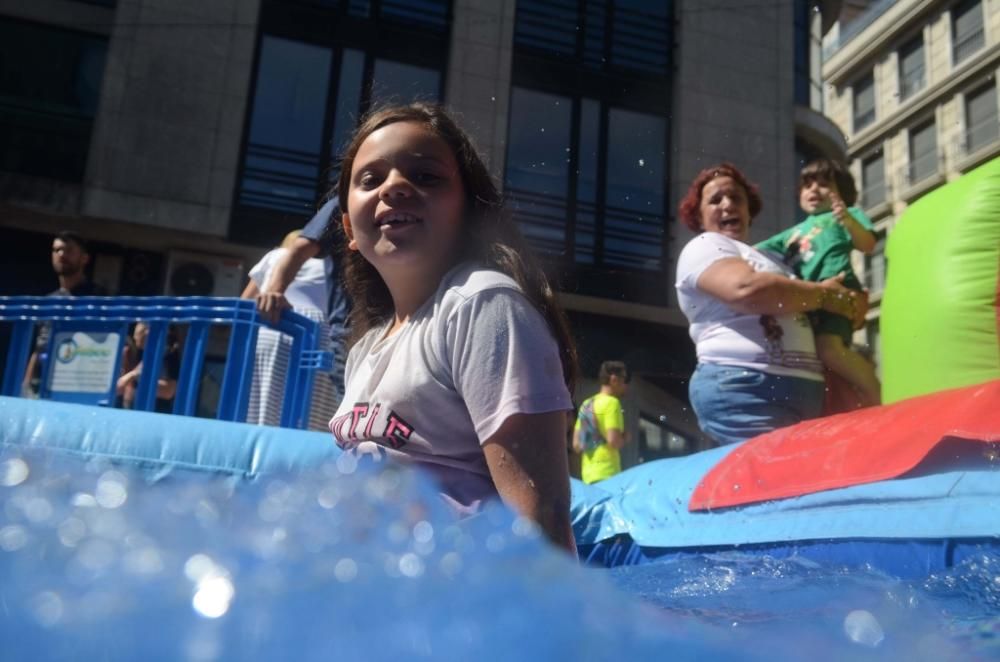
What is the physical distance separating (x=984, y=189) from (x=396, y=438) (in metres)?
1.88

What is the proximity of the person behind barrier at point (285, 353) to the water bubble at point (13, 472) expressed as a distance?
2465mm

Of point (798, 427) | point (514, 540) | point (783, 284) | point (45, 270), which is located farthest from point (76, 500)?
point (45, 270)

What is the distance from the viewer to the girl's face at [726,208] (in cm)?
286

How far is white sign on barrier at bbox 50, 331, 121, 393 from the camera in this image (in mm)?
3098

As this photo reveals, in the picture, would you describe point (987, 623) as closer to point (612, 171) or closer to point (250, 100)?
point (612, 171)

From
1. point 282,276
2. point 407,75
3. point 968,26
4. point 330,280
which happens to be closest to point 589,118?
point 407,75

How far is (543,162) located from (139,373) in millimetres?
4356

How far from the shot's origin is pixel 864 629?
1.92 ft

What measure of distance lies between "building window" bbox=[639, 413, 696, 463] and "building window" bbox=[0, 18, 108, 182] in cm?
674

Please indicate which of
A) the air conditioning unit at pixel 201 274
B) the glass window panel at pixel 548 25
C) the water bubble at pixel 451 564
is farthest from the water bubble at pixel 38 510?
the air conditioning unit at pixel 201 274

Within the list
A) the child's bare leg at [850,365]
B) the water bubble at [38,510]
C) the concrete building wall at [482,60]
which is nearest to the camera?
the water bubble at [38,510]

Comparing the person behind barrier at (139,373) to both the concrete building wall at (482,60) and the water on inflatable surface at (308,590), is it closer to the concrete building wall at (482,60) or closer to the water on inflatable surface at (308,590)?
the water on inflatable surface at (308,590)

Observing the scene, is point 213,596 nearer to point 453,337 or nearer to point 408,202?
point 453,337

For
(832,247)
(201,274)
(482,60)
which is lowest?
(832,247)
